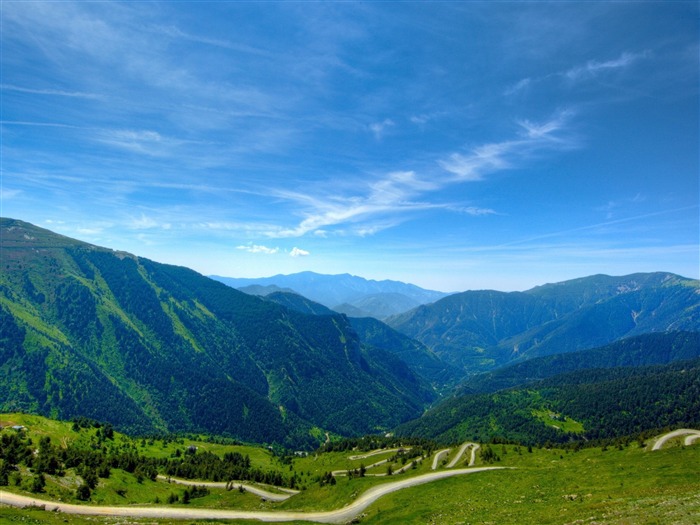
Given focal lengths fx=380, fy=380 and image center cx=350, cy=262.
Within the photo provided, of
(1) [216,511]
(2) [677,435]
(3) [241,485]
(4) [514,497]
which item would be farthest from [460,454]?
(1) [216,511]

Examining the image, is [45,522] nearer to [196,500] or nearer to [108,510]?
[108,510]

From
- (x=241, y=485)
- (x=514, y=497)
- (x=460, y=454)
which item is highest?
(x=514, y=497)

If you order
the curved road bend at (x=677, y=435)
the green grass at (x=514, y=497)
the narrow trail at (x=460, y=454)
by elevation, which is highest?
the green grass at (x=514, y=497)

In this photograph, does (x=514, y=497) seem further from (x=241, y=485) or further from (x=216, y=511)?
(x=241, y=485)

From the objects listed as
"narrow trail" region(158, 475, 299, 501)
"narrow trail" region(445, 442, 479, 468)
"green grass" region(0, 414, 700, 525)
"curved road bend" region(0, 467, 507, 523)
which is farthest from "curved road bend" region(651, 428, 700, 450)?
"narrow trail" region(158, 475, 299, 501)

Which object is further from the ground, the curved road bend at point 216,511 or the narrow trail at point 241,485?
the curved road bend at point 216,511

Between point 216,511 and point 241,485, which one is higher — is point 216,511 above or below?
above

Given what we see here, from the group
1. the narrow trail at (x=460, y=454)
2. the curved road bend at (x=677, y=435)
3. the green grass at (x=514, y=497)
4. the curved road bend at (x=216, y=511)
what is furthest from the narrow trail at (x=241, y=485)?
the curved road bend at (x=677, y=435)

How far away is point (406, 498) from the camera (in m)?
79.5

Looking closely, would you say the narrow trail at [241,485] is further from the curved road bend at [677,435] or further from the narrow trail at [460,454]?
the curved road bend at [677,435]

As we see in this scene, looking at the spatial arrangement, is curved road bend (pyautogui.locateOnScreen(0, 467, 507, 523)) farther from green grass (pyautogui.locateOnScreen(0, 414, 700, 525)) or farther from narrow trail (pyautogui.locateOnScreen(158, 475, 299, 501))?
narrow trail (pyautogui.locateOnScreen(158, 475, 299, 501))

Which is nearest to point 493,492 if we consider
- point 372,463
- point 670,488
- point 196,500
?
point 670,488

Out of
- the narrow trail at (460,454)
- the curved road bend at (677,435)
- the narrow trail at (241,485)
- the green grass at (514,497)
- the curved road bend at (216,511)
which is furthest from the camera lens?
the narrow trail at (460,454)

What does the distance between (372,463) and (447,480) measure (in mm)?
119711
